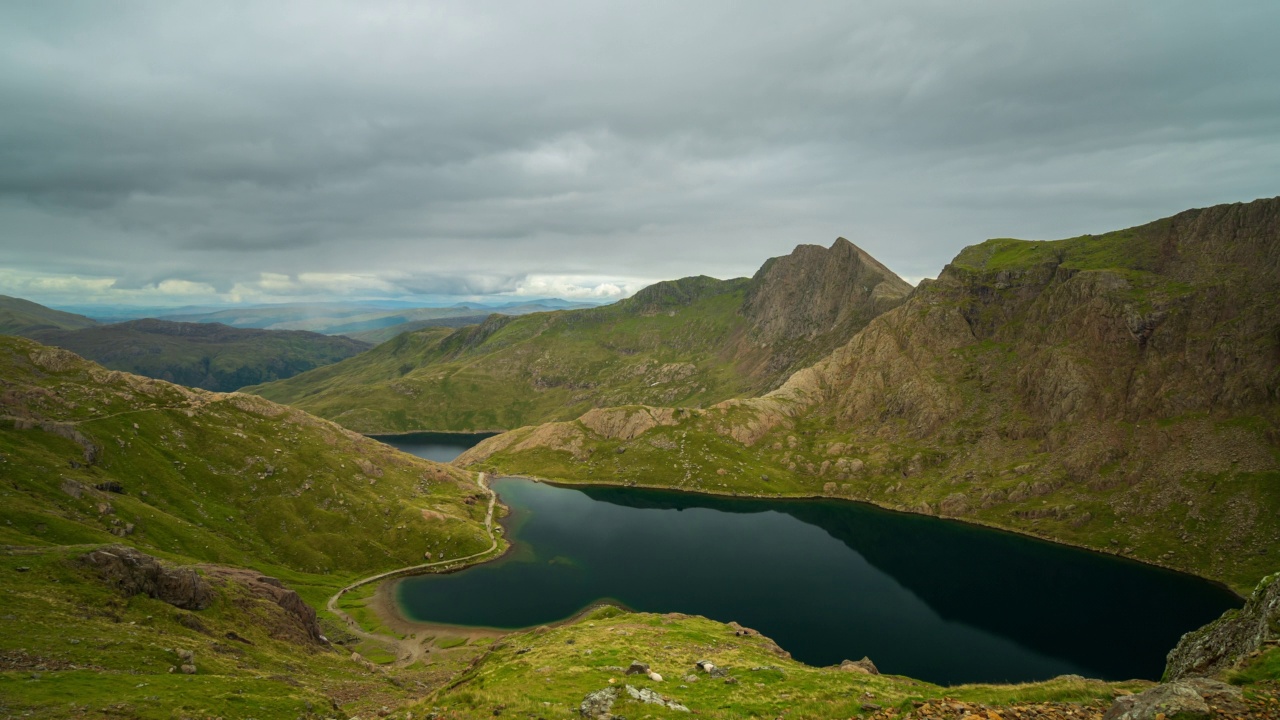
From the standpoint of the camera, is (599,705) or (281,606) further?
(281,606)

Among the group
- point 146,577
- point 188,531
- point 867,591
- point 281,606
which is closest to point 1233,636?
point 146,577

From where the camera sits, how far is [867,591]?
113 m

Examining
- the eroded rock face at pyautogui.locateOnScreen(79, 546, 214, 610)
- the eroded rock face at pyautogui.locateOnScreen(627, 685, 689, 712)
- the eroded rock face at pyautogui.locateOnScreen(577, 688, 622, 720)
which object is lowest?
the eroded rock face at pyautogui.locateOnScreen(79, 546, 214, 610)

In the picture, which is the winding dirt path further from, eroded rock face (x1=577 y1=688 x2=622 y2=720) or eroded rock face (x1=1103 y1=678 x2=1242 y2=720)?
eroded rock face (x1=1103 y1=678 x2=1242 y2=720)

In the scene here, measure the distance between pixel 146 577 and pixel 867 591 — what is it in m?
121

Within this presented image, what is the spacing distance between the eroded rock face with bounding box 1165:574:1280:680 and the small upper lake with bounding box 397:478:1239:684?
58370 mm

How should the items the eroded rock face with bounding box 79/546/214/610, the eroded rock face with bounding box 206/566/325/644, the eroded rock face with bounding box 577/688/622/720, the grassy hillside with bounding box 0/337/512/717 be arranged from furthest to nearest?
1. the eroded rock face with bounding box 206/566/325/644
2. the eroded rock face with bounding box 79/546/214/610
3. the grassy hillside with bounding box 0/337/512/717
4. the eroded rock face with bounding box 577/688/622/720

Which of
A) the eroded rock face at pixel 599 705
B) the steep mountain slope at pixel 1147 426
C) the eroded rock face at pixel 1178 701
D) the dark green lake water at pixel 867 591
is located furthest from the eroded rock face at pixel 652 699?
the steep mountain slope at pixel 1147 426

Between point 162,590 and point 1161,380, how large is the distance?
247159 millimetres

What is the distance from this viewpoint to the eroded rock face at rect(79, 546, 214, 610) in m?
54.0

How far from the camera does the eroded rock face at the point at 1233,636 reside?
2434cm

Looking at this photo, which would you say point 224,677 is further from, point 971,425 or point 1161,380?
point 1161,380

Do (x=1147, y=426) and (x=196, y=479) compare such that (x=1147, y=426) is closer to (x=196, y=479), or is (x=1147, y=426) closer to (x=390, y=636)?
(x=390, y=636)

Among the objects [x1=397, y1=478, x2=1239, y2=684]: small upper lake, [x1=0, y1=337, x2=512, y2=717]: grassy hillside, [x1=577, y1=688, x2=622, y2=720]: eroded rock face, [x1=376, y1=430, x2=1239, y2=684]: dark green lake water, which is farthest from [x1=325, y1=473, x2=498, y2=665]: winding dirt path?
[x1=577, y1=688, x2=622, y2=720]: eroded rock face
